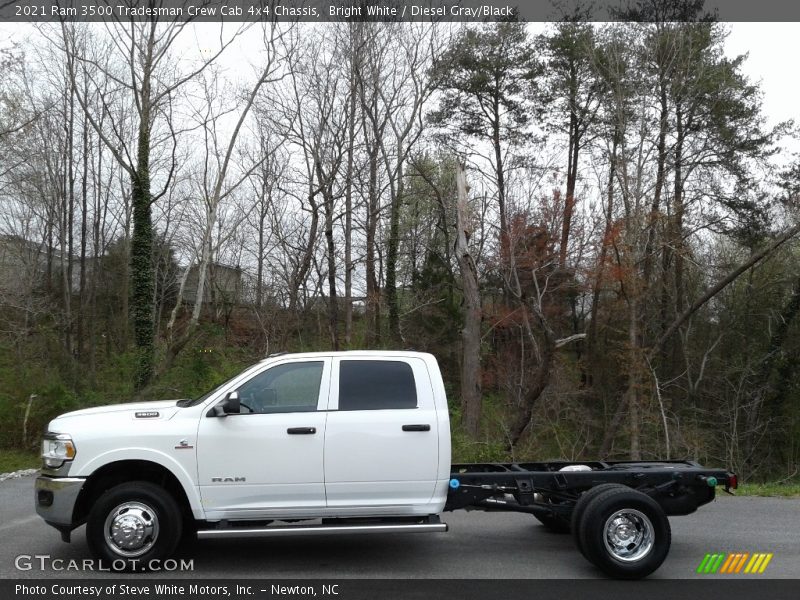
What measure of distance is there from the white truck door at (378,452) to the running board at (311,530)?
0.77 ft

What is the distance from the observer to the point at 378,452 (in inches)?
279

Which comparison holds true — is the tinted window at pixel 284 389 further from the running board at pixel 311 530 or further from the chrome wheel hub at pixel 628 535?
the chrome wheel hub at pixel 628 535

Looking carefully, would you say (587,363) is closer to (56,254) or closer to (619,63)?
(619,63)

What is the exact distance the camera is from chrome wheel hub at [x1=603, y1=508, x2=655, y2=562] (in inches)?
272

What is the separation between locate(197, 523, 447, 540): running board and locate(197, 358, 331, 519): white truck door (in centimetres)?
20

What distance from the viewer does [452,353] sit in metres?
38.2

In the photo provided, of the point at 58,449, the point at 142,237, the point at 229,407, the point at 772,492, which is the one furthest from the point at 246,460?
the point at 142,237

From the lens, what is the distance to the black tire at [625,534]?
6.88m

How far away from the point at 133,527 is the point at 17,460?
10.9m

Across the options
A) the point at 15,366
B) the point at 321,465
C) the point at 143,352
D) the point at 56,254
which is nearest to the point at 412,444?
the point at 321,465

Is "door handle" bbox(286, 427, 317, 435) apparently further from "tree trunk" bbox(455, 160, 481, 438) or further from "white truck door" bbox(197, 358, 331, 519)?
"tree trunk" bbox(455, 160, 481, 438)

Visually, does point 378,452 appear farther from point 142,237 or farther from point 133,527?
point 142,237

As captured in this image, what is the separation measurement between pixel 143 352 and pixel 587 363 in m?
22.1
